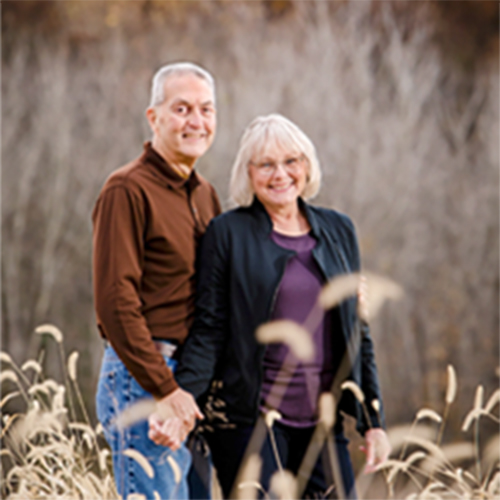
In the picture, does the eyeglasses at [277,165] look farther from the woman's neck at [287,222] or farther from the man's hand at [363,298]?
the man's hand at [363,298]

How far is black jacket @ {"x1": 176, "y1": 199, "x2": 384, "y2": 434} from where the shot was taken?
6.20 feet

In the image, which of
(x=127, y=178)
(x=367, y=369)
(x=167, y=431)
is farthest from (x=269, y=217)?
(x=167, y=431)

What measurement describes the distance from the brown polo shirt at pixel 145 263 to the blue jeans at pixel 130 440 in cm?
7

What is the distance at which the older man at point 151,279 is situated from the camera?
1835mm

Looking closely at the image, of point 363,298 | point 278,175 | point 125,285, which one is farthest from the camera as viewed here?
point 363,298

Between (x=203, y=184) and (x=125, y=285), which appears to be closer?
(x=125, y=285)

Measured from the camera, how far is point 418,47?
579cm

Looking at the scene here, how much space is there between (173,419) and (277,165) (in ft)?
2.47

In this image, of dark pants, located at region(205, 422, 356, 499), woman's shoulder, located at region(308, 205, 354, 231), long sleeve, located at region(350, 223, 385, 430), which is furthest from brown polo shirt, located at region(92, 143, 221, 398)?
long sleeve, located at region(350, 223, 385, 430)

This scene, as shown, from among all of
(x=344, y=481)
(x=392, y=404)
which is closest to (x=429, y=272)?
(x=392, y=404)

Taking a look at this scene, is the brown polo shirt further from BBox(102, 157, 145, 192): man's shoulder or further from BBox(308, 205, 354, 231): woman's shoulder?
BBox(308, 205, 354, 231): woman's shoulder

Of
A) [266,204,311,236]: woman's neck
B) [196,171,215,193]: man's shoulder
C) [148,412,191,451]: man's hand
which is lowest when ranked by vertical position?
[148,412,191,451]: man's hand

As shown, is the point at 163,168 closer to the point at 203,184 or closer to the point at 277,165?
the point at 203,184

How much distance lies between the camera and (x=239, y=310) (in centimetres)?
191
